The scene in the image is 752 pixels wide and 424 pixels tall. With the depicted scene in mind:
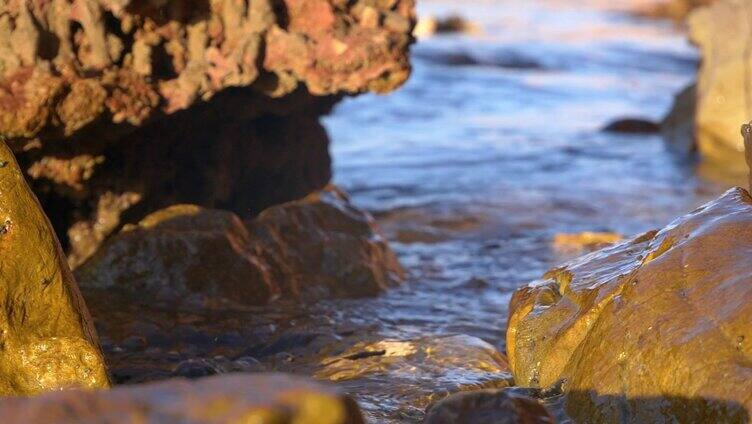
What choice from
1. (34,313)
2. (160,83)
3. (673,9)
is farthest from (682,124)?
(673,9)

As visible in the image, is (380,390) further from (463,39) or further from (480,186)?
(463,39)

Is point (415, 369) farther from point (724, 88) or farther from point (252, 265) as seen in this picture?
point (724, 88)

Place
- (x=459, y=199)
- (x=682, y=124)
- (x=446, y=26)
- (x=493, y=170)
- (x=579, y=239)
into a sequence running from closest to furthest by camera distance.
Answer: (x=579, y=239)
(x=459, y=199)
(x=493, y=170)
(x=682, y=124)
(x=446, y=26)

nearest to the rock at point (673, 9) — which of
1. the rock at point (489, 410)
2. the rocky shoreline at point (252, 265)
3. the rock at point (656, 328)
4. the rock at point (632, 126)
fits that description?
the rock at point (632, 126)

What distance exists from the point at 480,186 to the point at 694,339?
5934 millimetres

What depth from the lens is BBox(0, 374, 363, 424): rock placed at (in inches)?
68.8

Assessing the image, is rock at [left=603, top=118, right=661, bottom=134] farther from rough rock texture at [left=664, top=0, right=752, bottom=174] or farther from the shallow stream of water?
rough rock texture at [left=664, top=0, right=752, bottom=174]

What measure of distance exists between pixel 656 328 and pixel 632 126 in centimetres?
907

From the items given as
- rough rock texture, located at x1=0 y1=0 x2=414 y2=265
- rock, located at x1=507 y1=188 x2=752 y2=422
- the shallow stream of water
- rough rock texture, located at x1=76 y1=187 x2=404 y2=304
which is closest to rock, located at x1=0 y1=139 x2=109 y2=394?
the shallow stream of water

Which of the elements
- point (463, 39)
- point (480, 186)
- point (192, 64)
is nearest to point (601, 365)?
point (192, 64)

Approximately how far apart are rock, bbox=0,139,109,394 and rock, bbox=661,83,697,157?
25.8 ft

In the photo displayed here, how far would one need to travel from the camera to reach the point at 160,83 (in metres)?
4.64

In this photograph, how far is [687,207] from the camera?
7.96 metres

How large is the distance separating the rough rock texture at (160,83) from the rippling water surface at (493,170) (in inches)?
40.7
